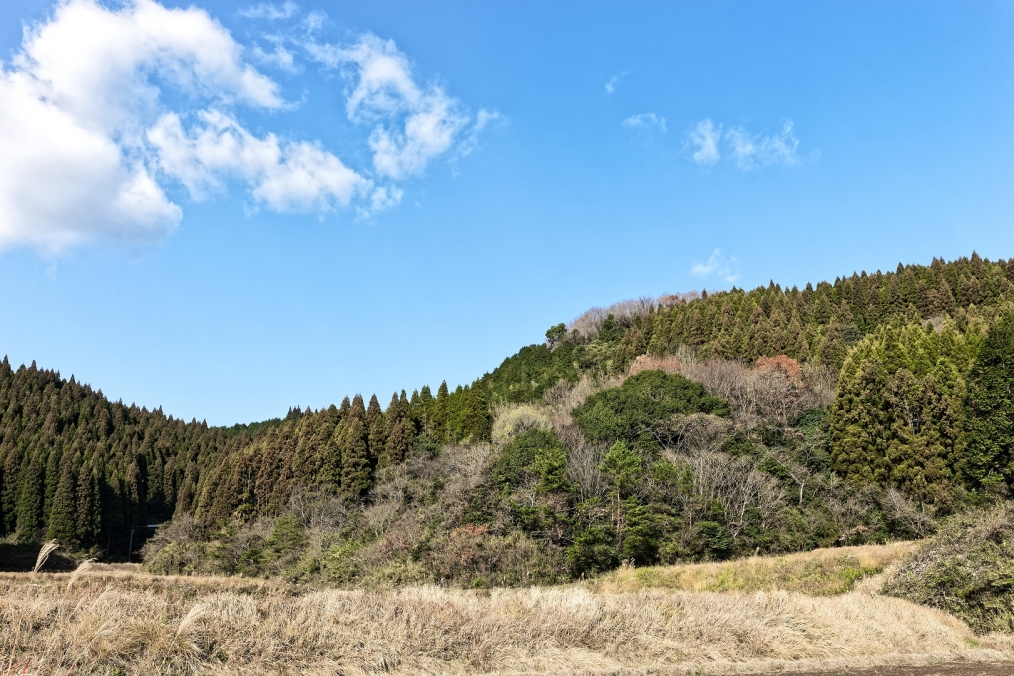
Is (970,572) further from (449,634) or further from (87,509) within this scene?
(87,509)

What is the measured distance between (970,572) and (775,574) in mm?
8216

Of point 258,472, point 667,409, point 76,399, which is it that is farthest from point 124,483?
point 667,409

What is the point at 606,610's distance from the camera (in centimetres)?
1191

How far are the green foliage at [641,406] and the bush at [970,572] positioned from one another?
23422 mm

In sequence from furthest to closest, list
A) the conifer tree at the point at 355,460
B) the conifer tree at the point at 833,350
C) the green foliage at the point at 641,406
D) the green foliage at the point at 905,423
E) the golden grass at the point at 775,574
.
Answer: the conifer tree at the point at 833,350
the conifer tree at the point at 355,460
the green foliage at the point at 641,406
the green foliage at the point at 905,423
the golden grass at the point at 775,574

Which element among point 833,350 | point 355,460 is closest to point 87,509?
point 355,460

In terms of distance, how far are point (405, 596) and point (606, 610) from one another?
152 inches

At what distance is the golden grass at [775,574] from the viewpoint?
71.1ft

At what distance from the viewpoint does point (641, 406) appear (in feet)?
144

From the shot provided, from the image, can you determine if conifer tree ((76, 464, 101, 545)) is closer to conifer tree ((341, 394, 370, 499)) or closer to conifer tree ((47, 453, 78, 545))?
conifer tree ((47, 453, 78, 545))

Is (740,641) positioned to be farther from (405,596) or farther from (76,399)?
(76,399)

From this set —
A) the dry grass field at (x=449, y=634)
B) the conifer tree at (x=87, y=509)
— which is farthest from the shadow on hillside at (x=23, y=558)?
the dry grass field at (x=449, y=634)

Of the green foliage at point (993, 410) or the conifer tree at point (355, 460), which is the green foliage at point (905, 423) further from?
the conifer tree at point (355, 460)

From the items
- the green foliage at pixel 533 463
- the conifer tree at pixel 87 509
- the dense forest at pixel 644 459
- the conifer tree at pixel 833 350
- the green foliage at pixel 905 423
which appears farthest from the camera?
the conifer tree at pixel 87 509
